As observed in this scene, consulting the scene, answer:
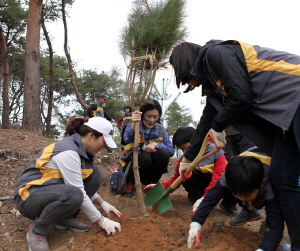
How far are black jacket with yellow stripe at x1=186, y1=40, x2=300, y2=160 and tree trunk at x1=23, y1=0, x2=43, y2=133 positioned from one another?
6002 mm

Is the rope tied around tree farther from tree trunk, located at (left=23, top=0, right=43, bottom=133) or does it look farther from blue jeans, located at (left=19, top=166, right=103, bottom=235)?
tree trunk, located at (left=23, top=0, right=43, bottom=133)

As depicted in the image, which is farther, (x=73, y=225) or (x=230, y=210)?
(x=230, y=210)

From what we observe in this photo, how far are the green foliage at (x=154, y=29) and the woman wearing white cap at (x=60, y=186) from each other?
3.48ft

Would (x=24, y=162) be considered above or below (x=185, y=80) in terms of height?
below

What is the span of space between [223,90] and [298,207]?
2.71ft

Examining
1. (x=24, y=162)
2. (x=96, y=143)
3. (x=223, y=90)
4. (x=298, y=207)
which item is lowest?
(x=24, y=162)

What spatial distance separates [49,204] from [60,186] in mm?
137

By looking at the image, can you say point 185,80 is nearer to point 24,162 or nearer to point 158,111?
point 158,111

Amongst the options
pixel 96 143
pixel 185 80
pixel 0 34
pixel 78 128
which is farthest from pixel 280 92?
pixel 0 34

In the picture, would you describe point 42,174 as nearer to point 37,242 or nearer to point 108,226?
point 37,242

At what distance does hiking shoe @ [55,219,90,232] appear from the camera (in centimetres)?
220

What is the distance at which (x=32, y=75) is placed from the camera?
6.95 metres

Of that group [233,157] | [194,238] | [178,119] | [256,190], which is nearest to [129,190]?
[194,238]

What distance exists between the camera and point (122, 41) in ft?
9.66
